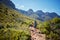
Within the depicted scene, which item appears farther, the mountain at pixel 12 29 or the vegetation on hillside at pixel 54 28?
the vegetation on hillside at pixel 54 28

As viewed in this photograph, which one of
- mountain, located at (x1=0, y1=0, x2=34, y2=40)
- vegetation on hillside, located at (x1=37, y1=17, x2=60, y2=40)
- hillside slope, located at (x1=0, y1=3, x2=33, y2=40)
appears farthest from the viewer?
vegetation on hillside, located at (x1=37, y1=17, x2=60, y2=40)

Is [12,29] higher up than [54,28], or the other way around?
[54,28]

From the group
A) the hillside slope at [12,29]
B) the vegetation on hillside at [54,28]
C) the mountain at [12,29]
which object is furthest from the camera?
the vegetation on hillside at [54,28]

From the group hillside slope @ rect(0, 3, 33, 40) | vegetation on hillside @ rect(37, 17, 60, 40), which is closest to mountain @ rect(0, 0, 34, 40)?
hillside slope @ rect(0, 3, 33, 40)

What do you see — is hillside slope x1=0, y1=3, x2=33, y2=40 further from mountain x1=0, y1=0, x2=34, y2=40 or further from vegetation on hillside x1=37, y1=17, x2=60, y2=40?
vegetation on hillside x1=37, y1=17, x2=60, y2=40

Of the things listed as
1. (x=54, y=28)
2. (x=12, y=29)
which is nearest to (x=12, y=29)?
(x=12, y=29)

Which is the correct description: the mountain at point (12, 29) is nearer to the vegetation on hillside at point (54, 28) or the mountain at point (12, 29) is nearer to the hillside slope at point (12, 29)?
the hillside slope at point (12, 29)

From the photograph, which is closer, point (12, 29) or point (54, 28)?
point (54, 28)

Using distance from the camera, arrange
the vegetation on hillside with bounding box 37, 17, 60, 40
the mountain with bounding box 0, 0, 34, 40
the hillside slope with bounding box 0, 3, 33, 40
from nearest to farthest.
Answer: the hillside slope with bounding box 0, 3, 33, 40 < the mountain with bounding box 0, 0, 34, 40 < the vegetation on hillside with bounding box 37, 17, 60, 40

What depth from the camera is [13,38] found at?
29938 millimetres

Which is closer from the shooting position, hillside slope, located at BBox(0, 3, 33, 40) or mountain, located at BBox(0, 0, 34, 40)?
hillside slope, located at BBox(0, 3, 33, 40)

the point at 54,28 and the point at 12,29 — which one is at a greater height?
the point at 54,28

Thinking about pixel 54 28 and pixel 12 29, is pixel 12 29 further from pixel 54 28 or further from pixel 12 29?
pixel 54 28

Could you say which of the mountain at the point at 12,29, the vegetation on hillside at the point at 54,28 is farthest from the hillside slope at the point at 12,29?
the vegetation on hillside at the point at 54,28
